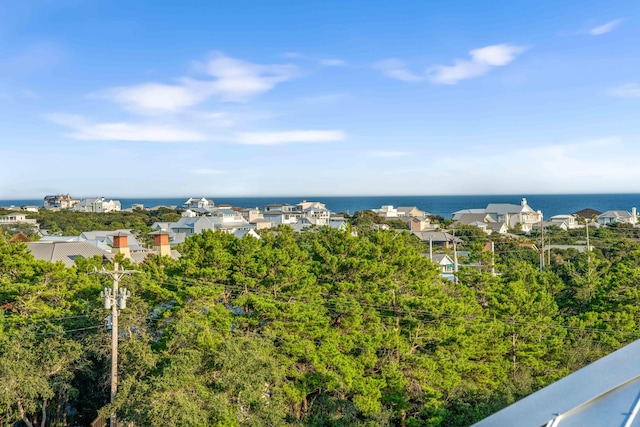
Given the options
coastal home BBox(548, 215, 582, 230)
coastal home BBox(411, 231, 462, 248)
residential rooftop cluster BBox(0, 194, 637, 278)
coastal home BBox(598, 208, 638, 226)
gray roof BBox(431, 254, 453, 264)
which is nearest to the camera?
residential rooftop cluster BBox(0, 194, 637, 278)

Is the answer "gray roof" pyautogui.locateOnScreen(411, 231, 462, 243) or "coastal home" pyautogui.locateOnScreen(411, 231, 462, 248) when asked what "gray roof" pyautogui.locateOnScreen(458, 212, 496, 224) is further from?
"gray roof" pyautogui.locateOnScreen(411, 231, 462, 243)

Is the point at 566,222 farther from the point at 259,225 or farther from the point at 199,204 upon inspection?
the point at 199,204

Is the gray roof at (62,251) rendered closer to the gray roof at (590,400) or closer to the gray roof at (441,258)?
the gray roof at (441,258)

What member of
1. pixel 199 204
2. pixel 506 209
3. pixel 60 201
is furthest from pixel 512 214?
pixel 60 201

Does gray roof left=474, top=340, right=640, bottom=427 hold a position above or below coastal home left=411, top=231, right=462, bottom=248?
above

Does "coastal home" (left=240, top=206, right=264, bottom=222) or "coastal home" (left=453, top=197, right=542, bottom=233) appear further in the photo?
"coastal home" (left=240, top=206, right=264, bottom=222)

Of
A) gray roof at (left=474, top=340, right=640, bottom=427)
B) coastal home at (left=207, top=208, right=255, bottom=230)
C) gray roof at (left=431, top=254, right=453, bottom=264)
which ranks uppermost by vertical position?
gray roof at (left=474, top=340, right=640, bottom=427)

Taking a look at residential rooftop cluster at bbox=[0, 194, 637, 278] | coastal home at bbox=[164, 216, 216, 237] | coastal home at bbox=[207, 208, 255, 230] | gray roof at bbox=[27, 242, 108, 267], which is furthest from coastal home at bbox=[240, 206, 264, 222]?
gray roof at bbox=[27, 242, 108, 267]
